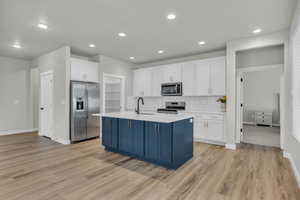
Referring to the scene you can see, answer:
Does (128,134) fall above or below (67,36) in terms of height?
below

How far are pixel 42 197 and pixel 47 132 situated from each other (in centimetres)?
382

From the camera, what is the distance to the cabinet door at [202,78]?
15.4 ft

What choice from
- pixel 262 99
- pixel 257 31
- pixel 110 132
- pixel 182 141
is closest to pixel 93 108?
pixel 110 132

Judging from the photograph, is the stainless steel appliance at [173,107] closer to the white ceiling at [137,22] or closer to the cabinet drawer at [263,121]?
the white ceiling at [137,22]

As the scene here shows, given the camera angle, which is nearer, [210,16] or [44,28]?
[210,16]

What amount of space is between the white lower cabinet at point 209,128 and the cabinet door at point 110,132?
98.6 inches

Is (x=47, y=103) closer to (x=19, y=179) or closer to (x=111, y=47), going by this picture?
(x=111, y=47)

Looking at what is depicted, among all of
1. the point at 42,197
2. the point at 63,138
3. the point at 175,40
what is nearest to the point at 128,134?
the point at 42,197

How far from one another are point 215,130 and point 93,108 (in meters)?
3.76

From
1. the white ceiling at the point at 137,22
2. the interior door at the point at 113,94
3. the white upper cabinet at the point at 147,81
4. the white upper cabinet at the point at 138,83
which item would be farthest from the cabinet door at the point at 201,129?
the interior door at the point at 113,94

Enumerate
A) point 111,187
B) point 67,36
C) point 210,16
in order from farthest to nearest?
point 67,36 → point 210,16 → point 111,187

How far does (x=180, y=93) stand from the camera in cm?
515

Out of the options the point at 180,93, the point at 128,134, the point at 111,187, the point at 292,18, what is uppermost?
the point at 292,18

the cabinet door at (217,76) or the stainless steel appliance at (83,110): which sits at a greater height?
the cabinet door at (217,76)
